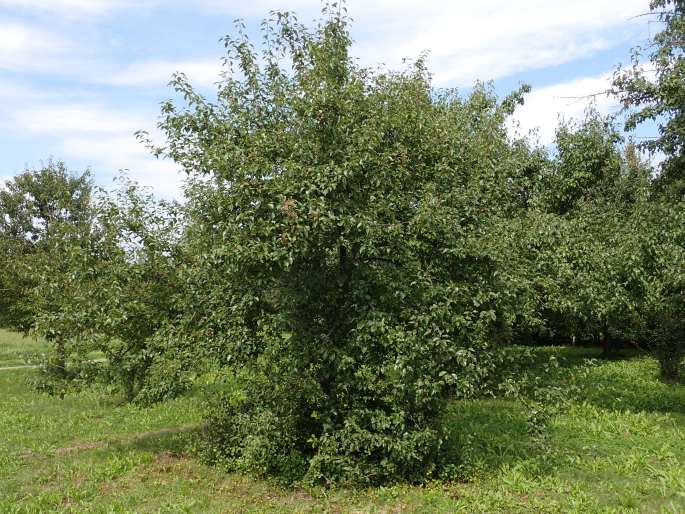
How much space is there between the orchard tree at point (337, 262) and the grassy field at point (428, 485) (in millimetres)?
482

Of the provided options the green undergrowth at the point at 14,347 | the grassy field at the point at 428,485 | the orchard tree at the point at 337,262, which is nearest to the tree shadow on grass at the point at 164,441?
the grassy field at the point at 428,485

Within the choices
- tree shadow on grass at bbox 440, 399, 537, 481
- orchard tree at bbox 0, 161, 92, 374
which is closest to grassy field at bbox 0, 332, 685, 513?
tree shadow on grass at bbox 440, 399, 537, 481

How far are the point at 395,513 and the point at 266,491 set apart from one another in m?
1.72

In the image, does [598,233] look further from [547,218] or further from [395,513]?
[395,513]

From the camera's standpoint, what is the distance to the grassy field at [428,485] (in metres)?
6.94

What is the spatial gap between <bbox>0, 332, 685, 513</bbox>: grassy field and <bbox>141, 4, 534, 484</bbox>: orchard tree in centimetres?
48

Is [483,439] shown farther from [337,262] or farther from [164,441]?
[164,441]

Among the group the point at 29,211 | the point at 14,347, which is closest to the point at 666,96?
the point at 29,211

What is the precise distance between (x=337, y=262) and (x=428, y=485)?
2917mm

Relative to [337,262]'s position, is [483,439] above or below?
below

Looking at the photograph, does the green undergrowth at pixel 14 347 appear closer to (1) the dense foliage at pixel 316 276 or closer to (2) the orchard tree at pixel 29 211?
(2) the orchard tree at pixel 29 211

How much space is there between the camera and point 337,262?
A: 7.52 meters

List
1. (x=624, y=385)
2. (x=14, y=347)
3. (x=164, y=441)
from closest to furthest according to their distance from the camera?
(x=164, y=441) < (x=624, y=385) < (x=14, y=347)

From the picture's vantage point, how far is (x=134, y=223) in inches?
342
